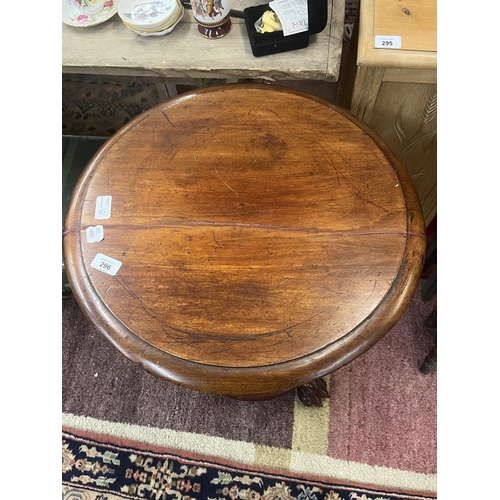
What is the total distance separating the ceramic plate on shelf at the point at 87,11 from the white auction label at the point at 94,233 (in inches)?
17.5

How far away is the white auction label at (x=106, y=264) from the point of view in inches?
28.6

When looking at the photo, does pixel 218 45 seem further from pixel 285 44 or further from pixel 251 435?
pixel 251 435

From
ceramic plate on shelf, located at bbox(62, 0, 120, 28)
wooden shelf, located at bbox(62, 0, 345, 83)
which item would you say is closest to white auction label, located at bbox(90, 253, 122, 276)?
wooden shelf, located at bbox(62, 0, 345, 83)

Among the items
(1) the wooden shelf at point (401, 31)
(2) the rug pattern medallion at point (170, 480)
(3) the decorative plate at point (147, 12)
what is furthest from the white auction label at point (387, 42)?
(2) the rug pattern medallion at point (170, 480)

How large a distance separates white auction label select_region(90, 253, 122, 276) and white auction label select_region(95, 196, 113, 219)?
0.22 feet

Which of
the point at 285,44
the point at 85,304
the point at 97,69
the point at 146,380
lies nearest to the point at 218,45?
the point at 285,44

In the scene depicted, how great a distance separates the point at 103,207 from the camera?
769 mm

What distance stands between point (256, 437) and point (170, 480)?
218 millimetres

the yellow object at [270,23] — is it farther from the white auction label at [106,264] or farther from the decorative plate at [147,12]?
the white auction label at [106,264]

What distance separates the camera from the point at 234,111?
0.84m

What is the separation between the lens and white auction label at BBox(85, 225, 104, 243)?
0.75 metres

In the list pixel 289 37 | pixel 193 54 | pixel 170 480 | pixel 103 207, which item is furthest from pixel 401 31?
pixel 170 480

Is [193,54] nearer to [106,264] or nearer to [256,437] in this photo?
[106,264]

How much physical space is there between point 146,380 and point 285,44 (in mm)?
850
